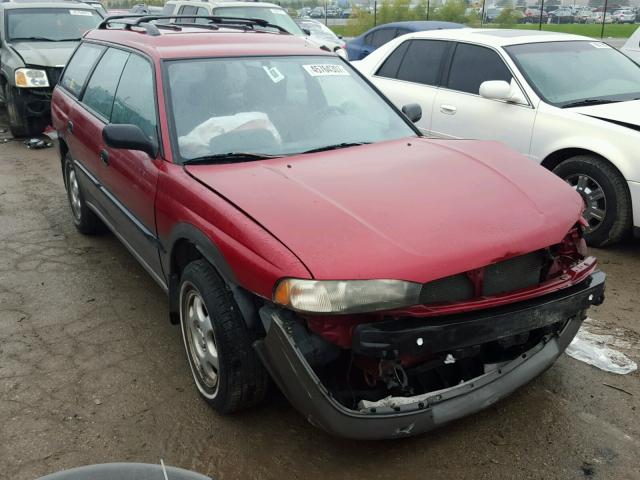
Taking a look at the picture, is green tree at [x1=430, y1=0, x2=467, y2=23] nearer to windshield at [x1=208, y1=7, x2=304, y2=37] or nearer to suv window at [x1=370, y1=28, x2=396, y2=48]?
suv window at [x1=370, y1=28, x2=396, y2=48]

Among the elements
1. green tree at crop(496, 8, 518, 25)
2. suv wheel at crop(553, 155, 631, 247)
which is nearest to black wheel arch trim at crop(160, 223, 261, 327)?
suv wheel at crop(553, 155, 631, 247)

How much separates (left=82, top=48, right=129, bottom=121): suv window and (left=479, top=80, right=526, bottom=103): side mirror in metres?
3.01

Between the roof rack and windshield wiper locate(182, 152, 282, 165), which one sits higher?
the roof rack

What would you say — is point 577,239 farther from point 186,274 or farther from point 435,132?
point 435,132

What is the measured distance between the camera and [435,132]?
243 inches

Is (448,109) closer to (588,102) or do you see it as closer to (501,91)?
(501,91)

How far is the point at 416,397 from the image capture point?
8.06 ft

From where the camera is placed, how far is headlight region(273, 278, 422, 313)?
231 centimetres

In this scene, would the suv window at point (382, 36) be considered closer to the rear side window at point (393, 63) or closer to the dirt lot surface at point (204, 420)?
the rear side window at point (393, 63)

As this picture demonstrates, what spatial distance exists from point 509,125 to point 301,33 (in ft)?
23.5

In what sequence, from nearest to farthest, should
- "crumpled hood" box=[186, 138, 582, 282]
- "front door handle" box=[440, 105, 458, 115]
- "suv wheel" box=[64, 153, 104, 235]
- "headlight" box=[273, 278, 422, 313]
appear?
"headlight" box=[273, 278, 422, 313], "crumpled hood" box=[186, 138, 582, 282], "suv wheel" box=[64, 153, 104, 235], "front door handle" box=[440, 105, 458, 115]

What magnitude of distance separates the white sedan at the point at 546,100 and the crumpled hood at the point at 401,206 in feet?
6.16

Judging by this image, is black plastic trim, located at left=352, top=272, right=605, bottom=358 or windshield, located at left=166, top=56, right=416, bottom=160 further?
windshield, located at left=166, top=56, right=416, bottom=160

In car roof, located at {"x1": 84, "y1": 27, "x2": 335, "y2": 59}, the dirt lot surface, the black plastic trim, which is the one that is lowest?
the dirt lot surface
